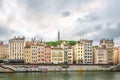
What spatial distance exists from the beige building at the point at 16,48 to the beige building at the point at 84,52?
25665mm

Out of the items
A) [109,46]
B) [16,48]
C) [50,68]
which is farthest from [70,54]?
[16,48]

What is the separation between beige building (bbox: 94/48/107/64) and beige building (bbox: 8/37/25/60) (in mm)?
34988

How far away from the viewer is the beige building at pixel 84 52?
135 m

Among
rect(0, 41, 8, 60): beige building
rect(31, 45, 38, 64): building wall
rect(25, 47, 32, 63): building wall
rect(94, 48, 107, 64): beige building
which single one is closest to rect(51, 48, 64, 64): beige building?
rect(31, 45, 38, 64): building wall

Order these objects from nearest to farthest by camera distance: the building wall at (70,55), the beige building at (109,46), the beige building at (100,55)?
the building wall at (70,55), the beige building at (100,55), the beige building at (109,46)

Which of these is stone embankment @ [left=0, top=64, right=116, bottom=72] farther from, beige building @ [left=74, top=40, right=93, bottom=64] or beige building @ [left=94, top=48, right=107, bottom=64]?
beige building @ [left=94, top=48, right=107, bottom=64]

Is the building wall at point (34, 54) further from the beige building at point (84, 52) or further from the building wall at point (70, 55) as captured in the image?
the beige building at point (84, 52)

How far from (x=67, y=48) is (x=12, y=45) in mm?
25901

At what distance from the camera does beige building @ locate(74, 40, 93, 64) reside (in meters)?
135

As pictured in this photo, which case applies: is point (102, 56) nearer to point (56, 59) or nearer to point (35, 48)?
point (56, 59)

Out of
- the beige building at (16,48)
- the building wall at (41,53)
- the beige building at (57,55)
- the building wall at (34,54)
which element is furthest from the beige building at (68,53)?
the beige building at (16,48)

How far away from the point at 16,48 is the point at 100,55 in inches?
1571

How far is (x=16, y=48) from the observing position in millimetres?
131750

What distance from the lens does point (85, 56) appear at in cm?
13500
